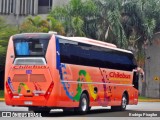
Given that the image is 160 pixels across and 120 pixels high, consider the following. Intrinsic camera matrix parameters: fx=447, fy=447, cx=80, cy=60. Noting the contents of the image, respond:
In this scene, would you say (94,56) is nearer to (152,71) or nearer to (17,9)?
(152,71)

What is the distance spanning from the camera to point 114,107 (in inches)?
1040

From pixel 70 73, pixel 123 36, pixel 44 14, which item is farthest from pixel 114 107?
pixel 44 14

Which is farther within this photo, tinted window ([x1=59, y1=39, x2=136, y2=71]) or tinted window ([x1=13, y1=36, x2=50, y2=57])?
tinted window ([x1=59, y1=39, x2=136, y2=71])

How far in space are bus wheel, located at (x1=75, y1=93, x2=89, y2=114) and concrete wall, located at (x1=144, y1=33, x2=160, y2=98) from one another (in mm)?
29812

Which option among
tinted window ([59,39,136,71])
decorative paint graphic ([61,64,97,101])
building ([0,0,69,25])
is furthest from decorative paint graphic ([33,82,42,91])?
building ([0,0,69,25])

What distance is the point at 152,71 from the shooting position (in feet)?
168

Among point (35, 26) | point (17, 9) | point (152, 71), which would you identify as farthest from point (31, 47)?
point (17, 9)

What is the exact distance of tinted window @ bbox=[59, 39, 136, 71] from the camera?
65.9ft

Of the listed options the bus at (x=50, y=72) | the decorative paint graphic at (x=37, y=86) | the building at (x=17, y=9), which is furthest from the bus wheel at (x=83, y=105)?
the building at (x=17, y=9)

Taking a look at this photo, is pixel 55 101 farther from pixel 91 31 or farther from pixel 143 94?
pixel 143 94

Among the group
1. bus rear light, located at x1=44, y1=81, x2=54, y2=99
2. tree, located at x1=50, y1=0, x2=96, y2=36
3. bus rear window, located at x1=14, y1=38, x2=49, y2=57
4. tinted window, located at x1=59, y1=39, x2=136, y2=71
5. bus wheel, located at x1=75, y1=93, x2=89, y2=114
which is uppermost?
tree, located at x1=50, y1=0, x2=96, y2=36

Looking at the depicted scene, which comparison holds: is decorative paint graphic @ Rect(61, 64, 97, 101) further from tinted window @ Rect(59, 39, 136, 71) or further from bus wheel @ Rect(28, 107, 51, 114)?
bus wheel @ Rect(28, 107, 51, 114)

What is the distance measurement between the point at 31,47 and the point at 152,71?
33197 millimetres

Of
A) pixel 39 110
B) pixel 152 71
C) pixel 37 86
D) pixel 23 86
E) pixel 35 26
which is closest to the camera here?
pixel 37 86
